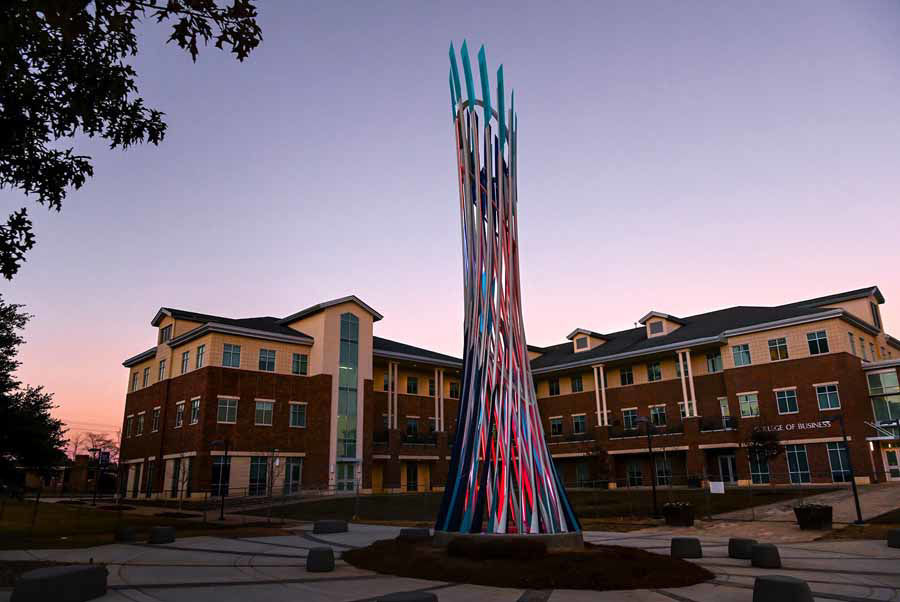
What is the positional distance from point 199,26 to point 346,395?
3480 centimetres

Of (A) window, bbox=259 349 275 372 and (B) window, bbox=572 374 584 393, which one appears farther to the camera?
(B) window, bbox=572 374 584 393

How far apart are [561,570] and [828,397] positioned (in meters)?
30.6

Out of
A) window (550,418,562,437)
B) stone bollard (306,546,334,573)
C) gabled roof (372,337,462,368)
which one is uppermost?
gabled roof (372,337,462,368)

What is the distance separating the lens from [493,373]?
503 inches

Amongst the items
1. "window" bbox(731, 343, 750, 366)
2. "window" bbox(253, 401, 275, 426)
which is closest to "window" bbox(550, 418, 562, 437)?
"window" bbox(731, 343, 750, 366)

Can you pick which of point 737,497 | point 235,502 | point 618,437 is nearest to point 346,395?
point 235,502

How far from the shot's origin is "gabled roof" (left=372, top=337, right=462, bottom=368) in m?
43.4

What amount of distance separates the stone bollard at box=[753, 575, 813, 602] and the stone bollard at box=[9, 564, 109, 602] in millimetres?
8425

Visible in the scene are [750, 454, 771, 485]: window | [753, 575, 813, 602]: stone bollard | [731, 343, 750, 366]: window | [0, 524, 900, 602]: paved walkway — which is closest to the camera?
[753, 575, 813, 602]: stone bollard

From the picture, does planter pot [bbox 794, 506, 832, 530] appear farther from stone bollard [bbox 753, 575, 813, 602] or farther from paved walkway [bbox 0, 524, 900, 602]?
stone bollard [bbox 753, 575, 813, 602]

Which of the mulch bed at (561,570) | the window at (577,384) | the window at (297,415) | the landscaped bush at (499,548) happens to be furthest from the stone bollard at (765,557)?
the window at (577,384)

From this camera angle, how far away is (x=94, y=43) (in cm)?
914

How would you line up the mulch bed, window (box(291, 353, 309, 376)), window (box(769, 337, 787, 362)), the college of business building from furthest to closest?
window (box(291, 353, 309, 376)) → window (box(769, 337, 787, 362)) → the college of business building → the mulch bed

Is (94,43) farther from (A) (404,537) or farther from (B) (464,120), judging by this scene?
(A) (404,537)
